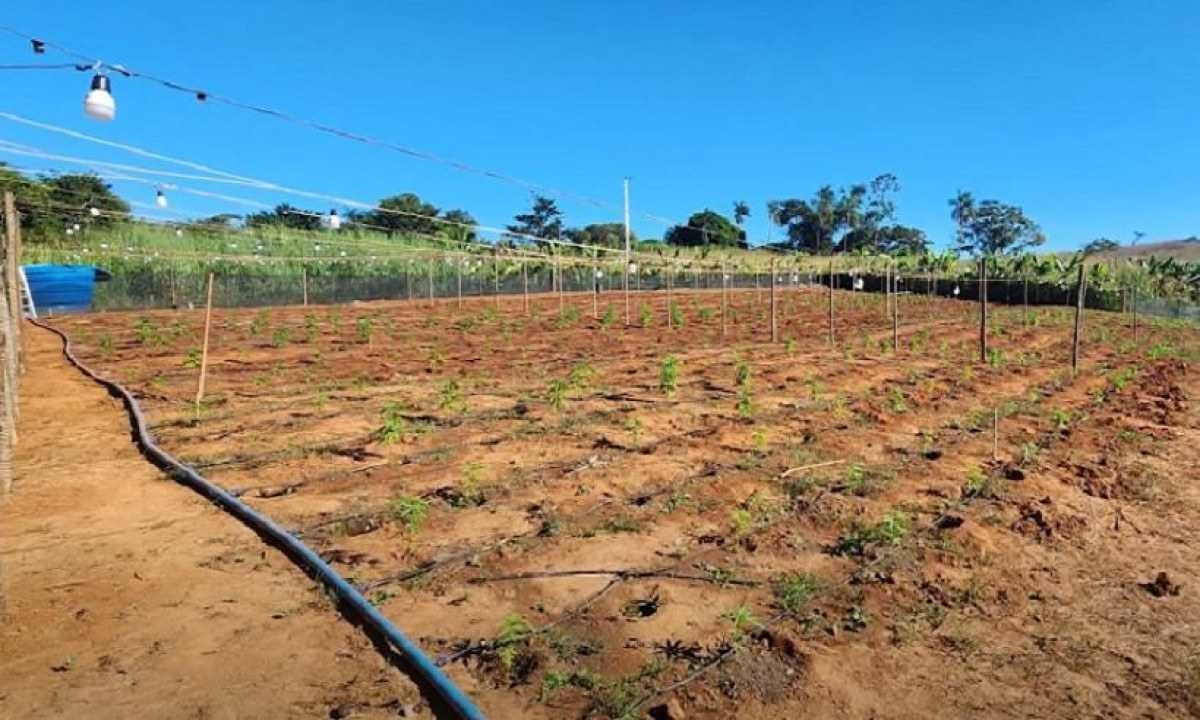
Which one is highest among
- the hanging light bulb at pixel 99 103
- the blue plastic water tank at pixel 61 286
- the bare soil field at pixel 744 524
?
the hanging light bulb at pixel 99 103

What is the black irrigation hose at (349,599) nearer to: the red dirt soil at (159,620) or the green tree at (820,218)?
the red dirt soil at (159,620)

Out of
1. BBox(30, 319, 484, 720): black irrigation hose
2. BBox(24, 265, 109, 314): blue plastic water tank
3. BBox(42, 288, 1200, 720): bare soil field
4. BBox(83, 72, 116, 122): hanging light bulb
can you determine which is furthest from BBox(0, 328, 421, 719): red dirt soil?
BBox(24, 265, 109, 314): blue plastic water tank

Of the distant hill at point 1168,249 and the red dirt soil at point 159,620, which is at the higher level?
the distant hill at point 1168,249

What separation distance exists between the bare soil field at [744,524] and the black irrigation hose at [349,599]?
18 cm

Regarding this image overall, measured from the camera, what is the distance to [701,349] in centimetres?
1366

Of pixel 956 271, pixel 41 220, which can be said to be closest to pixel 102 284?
pixel 41 220

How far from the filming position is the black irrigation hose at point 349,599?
2.66 meters

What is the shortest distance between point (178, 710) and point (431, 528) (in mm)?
1966

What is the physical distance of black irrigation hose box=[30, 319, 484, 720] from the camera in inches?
105

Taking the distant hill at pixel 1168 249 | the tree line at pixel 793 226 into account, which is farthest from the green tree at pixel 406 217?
the distant hill at pixel 1168 249

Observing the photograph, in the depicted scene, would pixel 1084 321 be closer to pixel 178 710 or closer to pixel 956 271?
pixel 956 271

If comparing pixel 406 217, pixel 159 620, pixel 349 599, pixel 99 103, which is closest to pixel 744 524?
pixel 349 599

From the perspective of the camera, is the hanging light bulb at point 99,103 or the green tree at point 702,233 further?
the green tree at point 702,233

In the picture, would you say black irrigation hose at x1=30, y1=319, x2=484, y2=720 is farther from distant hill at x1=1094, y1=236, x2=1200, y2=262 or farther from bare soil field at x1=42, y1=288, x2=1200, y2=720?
distant hill at x1=1094, y1=236, x2=1200, y2=262
